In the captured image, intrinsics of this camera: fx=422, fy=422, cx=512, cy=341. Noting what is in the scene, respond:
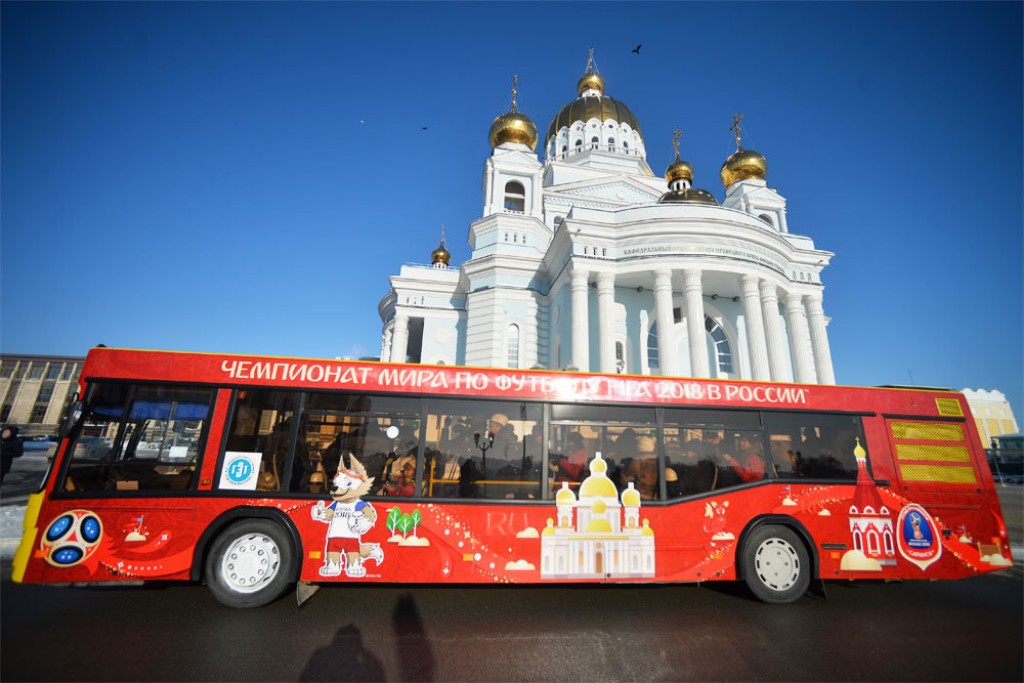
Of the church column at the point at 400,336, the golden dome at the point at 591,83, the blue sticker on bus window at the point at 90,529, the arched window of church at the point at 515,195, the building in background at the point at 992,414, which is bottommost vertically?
the blue sticker on bus window at the point at 90,529

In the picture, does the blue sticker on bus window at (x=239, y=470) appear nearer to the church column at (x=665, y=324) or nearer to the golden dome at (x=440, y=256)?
the church column at (x=665, y=324)

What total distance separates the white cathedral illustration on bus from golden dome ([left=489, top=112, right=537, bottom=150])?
84.2 ft

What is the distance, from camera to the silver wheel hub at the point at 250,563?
4.45 m

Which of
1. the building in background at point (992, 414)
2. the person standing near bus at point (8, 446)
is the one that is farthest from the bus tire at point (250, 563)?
the building in background at point (992, 414)

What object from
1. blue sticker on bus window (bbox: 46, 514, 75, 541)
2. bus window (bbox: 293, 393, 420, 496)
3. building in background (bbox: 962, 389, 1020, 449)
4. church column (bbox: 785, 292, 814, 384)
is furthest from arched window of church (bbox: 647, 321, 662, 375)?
building in background (bbox: 962, 389, 1020, 449)

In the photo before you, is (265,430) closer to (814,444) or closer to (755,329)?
(814,444)

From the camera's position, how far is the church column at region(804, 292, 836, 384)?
62.1ft

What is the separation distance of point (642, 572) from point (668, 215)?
623 inches

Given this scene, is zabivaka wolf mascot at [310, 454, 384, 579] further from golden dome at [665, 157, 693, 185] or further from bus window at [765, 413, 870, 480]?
golden dome at [665, 157, 693, 185]

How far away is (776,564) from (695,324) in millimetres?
12574

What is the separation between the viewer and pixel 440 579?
4543 millimetres

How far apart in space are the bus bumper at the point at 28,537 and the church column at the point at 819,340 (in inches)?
926

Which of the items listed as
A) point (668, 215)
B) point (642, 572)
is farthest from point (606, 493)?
point (668, 215)

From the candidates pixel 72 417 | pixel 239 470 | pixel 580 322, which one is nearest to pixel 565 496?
pixel 239 470
